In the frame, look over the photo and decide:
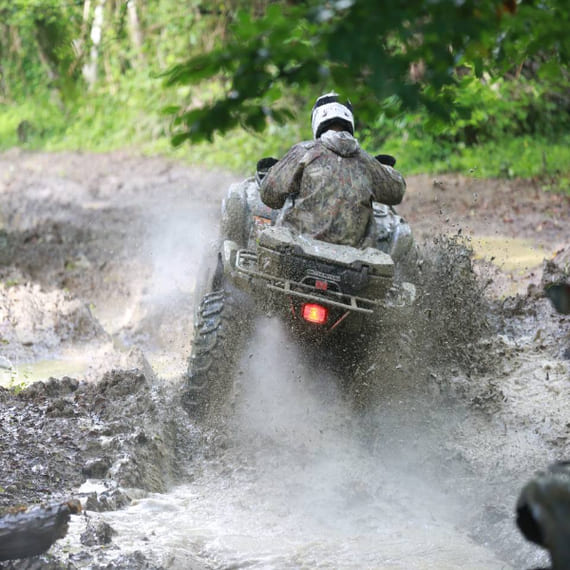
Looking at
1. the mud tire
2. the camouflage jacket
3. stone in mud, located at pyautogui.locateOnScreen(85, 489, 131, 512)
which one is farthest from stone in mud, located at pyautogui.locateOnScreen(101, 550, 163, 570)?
the camouflage jacket

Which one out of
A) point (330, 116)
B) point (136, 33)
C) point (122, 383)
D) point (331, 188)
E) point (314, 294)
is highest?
point (330, 116)

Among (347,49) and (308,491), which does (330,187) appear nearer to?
(308,491)

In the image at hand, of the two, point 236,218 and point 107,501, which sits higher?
point 236,218

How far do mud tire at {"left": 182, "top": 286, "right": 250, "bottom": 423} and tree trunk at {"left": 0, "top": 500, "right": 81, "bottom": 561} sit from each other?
7.82ft

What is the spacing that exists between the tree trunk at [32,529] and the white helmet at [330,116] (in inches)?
126

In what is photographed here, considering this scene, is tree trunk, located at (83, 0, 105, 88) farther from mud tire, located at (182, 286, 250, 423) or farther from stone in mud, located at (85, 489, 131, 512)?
stone in mud, located at (85, 489, 131, 512)

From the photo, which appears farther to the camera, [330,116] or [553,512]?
[330,116]

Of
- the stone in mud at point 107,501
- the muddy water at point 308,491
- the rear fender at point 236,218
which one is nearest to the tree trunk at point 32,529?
the muddy water at point 308,491

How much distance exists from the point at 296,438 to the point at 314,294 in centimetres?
121

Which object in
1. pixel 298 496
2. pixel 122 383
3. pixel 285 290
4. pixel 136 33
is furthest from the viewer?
pixel 136 33

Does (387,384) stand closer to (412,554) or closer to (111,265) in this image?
(412,554)

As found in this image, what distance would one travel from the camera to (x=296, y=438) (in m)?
6.07

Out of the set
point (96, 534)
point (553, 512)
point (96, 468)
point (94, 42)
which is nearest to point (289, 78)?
point (553, 512)

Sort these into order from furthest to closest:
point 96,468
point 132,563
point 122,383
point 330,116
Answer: point 122,383, point 330,116, point 96,468, point 132,563
